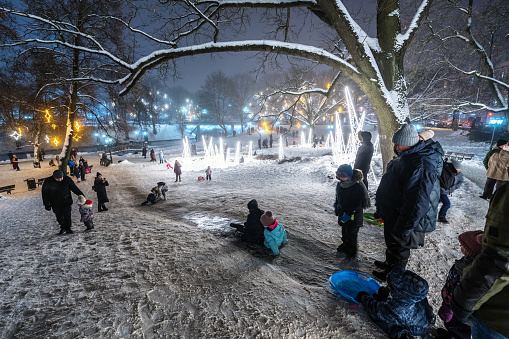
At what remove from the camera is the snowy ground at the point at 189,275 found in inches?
99.2

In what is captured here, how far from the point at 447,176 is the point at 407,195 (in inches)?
45.3

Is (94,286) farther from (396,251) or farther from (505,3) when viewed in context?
(505,3)

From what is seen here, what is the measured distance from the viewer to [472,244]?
74.3 inches

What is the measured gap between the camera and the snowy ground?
2.52 meters

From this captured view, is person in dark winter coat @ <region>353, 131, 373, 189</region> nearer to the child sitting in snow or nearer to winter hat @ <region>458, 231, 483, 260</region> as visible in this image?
winter hat @ <region>458, 231, 483, 260</region>

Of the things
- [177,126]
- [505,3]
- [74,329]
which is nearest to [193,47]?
[74,329]

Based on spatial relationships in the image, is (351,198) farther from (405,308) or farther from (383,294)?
(405,308)

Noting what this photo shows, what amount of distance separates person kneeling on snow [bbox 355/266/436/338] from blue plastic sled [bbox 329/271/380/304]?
1.72ft

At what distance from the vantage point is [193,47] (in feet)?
18.3

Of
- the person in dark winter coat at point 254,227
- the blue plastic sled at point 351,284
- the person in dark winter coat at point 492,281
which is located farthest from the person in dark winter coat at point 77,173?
the person in dark winter coat at point 492,281

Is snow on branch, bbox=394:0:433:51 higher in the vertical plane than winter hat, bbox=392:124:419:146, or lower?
higher

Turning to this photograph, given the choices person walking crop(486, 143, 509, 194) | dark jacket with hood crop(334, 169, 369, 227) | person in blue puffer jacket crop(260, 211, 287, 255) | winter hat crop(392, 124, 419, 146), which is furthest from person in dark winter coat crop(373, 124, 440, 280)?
person walking crop(486, 143, 509, 194)

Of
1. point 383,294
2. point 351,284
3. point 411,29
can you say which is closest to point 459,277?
point 383,294

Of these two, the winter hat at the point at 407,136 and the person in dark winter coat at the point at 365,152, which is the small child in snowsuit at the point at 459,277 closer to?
the winter hat at the point at 407,136
